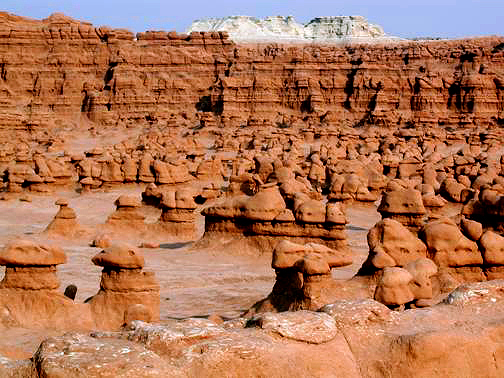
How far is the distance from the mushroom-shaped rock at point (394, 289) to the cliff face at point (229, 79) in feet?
134

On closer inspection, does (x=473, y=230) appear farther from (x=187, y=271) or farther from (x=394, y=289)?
(x=187, y=271)

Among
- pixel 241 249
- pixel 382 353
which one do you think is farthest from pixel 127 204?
pixel 382 353

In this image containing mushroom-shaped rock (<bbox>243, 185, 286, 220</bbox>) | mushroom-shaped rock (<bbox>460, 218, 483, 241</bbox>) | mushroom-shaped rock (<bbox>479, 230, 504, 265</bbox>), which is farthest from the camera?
mushroom-shaped rock (<bbox>243, 185, 286, 220</bbox>)

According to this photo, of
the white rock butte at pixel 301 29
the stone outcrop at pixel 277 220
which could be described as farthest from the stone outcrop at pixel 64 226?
the white rock butte at pixel 301 29

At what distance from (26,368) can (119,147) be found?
33.1m

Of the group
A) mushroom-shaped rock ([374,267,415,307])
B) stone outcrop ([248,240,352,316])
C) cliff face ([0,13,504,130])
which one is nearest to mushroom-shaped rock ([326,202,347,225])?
stone outcrop ([248,240,352,316])

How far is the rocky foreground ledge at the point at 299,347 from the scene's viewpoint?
14.0 ft

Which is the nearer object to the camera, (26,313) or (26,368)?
(26,368)

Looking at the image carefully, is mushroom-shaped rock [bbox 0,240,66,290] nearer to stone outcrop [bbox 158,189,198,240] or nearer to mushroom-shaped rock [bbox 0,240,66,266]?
mushroom-shaped rock [bbox 0,240,66,266]

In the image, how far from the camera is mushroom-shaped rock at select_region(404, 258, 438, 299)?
793 cm

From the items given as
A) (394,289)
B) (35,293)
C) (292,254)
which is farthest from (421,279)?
(35,293)

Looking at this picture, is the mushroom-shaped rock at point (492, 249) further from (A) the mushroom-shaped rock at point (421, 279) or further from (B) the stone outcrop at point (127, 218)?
(B) the stone outcrop at point (127, 218)

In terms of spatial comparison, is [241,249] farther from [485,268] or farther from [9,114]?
[9,114]

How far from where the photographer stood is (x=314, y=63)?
53188mm
